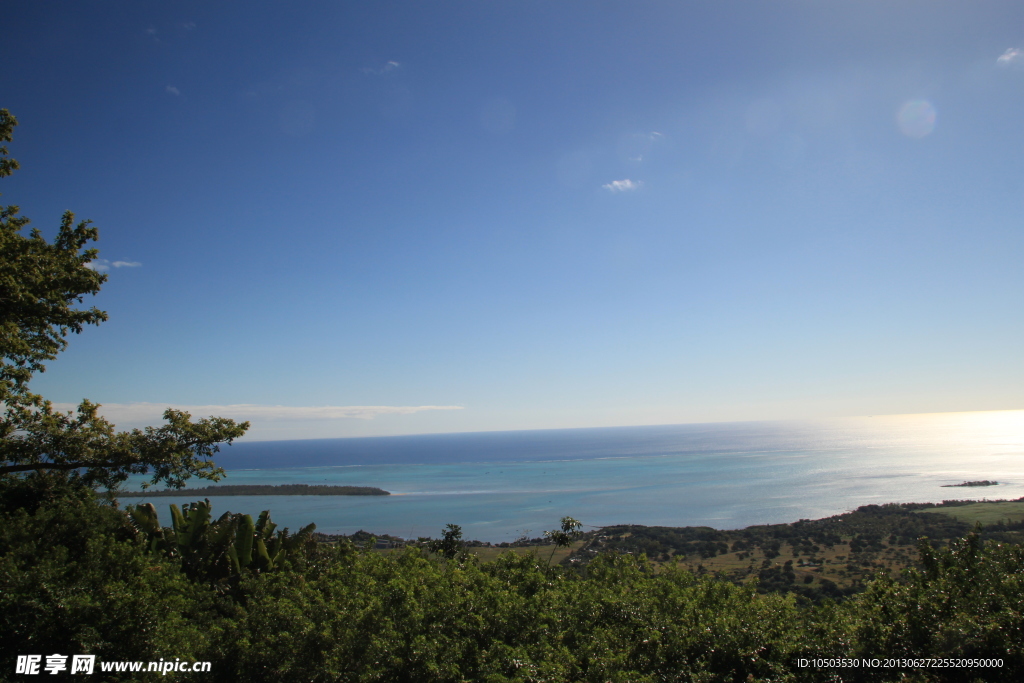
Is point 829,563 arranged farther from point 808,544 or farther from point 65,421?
point 65,421

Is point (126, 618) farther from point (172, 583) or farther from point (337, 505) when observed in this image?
point (337, 505)

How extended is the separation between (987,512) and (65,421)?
55.5m

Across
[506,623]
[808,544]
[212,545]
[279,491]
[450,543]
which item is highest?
[506,623]

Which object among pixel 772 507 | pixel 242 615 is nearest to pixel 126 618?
pixel 242 615

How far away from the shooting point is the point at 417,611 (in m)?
6.56

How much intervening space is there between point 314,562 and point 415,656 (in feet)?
24.7

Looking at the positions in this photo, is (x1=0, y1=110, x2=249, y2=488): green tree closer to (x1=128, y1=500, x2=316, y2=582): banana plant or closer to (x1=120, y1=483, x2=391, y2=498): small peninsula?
(x1=128, y1=500, x2=316, y2=582): banana plant

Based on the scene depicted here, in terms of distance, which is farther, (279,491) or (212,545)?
(279,491)

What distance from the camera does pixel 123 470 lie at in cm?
1172

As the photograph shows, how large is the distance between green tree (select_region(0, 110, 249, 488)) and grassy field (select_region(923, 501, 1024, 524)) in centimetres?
4353

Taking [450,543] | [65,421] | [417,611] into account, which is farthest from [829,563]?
[65,421]

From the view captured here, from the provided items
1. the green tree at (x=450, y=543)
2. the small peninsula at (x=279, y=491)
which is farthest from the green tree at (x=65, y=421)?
the small peninsula at (x=279, y=491)

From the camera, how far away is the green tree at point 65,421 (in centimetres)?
1009

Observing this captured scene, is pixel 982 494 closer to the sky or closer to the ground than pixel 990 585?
closer to the ground
